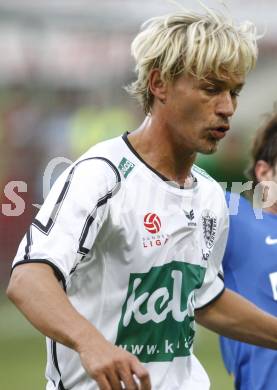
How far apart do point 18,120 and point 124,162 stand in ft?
33.2

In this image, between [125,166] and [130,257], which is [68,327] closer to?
[130,257]

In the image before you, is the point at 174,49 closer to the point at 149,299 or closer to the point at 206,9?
the point at 206,9

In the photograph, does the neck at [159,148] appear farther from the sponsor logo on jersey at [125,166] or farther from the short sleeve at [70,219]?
the short sleeve at [70,219]

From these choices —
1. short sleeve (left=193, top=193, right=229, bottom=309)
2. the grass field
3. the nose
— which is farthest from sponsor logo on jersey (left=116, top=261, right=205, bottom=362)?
the grass field

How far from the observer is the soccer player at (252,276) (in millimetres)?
5312

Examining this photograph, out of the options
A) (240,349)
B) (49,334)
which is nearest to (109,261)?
(49,334)

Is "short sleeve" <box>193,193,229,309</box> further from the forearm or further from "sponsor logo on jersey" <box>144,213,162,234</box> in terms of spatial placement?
the forearm

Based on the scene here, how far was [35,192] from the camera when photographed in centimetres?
1342

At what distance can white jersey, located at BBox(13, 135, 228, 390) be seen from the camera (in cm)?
360

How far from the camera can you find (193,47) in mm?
3904

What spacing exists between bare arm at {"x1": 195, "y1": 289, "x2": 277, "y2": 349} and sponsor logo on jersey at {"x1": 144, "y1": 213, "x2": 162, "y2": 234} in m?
0.67

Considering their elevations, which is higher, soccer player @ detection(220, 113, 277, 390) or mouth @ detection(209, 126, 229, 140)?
mouth @ detection(209, 126, 229, 140)

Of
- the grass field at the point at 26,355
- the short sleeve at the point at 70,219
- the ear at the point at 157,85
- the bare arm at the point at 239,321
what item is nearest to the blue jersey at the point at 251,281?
the bare arm at the point at 239,321

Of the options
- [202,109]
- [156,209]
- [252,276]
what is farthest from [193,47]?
[252,276]
